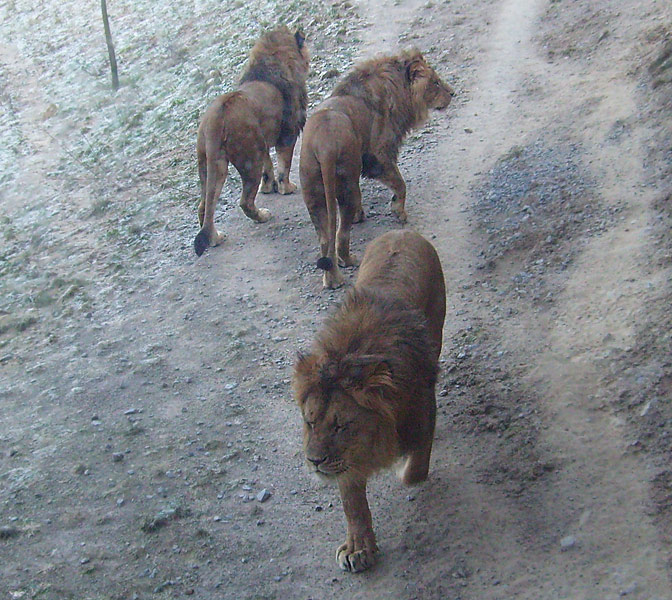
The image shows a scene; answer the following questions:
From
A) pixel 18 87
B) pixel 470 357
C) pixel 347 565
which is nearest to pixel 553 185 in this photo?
pixel 470 357

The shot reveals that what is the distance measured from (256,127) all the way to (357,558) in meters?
6.00

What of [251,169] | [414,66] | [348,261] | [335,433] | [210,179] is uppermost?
[414,66]

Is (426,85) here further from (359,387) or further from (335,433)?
(335,433)

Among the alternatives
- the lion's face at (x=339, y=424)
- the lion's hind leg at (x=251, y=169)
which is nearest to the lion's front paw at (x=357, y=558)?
the lion's face at (x=339, y=424)

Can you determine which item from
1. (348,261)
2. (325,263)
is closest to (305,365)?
(325,263)

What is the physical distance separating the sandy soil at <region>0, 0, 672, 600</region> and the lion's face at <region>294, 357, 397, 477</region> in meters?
1.06

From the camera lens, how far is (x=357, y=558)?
493 centimetres

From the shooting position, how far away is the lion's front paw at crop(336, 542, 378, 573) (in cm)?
493

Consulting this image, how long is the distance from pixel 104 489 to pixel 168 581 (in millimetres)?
1274

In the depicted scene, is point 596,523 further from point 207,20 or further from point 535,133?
point 207,20


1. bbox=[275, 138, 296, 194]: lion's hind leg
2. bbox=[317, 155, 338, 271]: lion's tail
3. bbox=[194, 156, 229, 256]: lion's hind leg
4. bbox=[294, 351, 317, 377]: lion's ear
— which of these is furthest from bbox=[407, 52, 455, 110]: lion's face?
bbox=[294, 351, 317, 377]: lion's ear

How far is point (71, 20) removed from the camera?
20.8m

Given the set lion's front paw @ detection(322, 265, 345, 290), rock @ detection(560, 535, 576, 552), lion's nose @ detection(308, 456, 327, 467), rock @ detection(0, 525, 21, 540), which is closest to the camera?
lion's nose @ detection(308, 456, 327, 467)

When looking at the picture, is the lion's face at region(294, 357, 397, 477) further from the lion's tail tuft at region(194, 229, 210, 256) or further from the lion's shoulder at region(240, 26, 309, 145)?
the lion's shoulder at region(240, 26, 309, 145)
